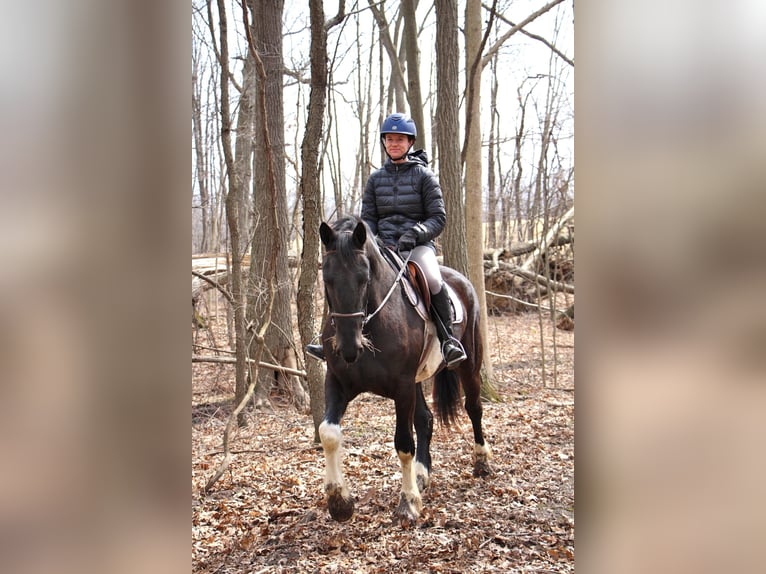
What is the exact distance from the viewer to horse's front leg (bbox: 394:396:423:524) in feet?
14.2

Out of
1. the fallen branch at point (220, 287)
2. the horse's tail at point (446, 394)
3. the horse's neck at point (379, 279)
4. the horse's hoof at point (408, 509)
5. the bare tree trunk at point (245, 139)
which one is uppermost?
the bare tree trunk at point (245, 139)

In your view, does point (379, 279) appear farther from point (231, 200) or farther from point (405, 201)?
point (231, 200)

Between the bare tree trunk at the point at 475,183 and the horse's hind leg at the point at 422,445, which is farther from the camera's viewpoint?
the bare tree trunk at the point at 475,183

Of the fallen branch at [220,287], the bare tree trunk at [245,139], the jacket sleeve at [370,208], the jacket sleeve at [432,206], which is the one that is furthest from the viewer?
the bare tree trunk at [245,139]

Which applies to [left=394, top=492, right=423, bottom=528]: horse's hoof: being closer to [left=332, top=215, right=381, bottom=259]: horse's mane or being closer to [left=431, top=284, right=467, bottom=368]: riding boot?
[left=431, top=284, right=467, bottom=368]: riding boot

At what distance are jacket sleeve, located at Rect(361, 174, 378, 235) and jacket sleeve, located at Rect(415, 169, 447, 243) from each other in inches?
17.5

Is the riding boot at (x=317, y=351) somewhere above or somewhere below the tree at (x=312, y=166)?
below

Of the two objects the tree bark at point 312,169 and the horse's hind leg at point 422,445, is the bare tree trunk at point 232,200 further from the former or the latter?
the horse's hind leg at point 422,445

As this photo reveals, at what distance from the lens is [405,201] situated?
4812mm

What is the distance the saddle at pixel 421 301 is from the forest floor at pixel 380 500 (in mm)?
1127

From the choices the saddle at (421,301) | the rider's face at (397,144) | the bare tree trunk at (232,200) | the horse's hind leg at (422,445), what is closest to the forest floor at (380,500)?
the horse's hind leg at (422,445)

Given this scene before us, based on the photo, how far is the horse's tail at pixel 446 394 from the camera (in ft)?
18.1
